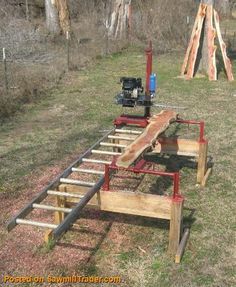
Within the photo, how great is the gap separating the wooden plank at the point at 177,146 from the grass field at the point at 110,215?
0.51 m

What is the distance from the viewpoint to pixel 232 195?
665 centimetres

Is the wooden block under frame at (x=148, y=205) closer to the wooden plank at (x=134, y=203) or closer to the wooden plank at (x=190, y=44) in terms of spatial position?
the wooden plank at (x=134, y=203)

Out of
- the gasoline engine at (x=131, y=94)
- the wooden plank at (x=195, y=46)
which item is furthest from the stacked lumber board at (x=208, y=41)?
the gasoline engine at (x=131, y=94)

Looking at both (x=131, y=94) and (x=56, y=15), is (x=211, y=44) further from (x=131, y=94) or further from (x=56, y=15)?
(x=131, y=94)

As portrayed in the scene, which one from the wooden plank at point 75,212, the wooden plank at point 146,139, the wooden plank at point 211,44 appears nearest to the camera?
the wooden plank at point 75,212

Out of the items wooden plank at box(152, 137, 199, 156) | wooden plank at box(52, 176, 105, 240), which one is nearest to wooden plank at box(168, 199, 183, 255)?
wooden plank at box(52, 176, 105, 240)

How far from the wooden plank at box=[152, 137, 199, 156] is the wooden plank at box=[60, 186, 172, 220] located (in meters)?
2.16

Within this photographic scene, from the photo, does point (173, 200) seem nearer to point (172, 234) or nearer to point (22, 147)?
point (172, 234)

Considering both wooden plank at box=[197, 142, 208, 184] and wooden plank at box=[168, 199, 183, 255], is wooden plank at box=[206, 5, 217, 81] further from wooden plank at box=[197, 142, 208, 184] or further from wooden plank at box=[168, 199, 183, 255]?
wooden plank at box=[168, 199, 183, 255]

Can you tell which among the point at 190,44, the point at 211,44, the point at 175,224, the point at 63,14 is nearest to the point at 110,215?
the point at 175,224

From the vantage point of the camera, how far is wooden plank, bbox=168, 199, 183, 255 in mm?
4770

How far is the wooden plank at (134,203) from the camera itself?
488cm

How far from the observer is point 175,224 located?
191 inches

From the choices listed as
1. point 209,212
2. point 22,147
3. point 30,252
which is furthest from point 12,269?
point 22,147
